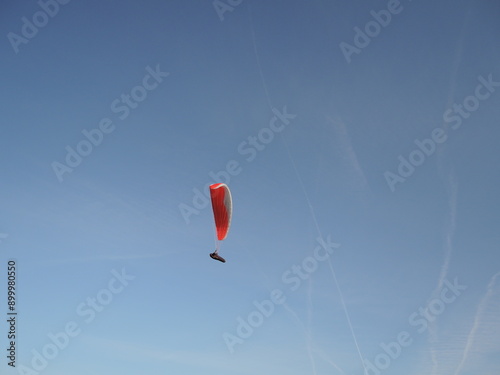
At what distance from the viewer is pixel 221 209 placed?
7838cm

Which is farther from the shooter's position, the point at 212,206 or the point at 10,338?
the point at 212,206

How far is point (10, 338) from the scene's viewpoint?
70.7 m

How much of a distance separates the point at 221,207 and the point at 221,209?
0.27 meters

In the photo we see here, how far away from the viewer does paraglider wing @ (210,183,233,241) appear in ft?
254

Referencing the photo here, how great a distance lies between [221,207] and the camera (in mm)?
78250

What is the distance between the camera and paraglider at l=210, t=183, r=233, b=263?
7756cm

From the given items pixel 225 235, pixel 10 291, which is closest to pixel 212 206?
pixel 225 235

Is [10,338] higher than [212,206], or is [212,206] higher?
[212,206]

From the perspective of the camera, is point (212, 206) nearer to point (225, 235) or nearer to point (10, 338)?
point (225, 235)

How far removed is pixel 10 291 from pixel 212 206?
23.8 m

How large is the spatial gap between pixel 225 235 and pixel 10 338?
2604cm

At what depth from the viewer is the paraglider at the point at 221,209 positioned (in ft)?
254

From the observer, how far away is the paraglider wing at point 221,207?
77562 mm

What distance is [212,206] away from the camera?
3081 inches
